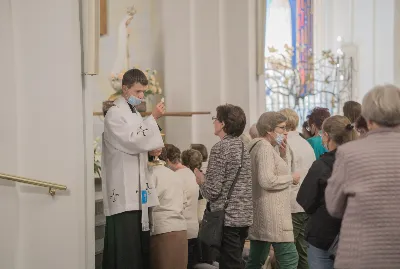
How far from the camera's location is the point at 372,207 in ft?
10.7

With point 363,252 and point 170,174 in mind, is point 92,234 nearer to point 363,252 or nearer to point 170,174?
point 170,174

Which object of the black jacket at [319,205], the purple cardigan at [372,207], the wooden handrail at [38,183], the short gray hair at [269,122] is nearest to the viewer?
the purple cardigan at [372,207]

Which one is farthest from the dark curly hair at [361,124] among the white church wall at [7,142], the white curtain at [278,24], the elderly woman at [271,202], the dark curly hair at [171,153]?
the white curtain at [278,24]

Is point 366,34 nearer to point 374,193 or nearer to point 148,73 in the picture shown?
point 148,73

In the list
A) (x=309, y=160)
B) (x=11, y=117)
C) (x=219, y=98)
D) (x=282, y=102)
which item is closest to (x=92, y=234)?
(x=11, y=117)

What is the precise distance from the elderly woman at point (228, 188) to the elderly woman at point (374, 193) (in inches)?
72.8

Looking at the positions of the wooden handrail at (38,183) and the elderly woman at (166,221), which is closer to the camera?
the wooden handrail at (38,183)

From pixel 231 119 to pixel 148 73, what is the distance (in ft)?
12.0

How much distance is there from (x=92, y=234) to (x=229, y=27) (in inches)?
187

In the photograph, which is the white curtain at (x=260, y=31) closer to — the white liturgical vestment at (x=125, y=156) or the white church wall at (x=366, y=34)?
the white liturgical vestment at (x=125, y=156)

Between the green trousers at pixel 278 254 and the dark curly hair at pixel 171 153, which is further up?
the dark curly hair at pixel 171 153

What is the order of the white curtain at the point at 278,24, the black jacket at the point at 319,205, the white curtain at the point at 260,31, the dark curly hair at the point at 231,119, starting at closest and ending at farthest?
the black jacket at the point at 319,205 → the dark curly hair at the point at 231,119 → the white curtain at the point at 260,31 → the white curtain at the point at 278,24

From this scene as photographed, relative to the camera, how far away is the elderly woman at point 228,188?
5145mm

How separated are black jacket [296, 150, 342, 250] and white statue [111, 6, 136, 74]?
5.06 meters
